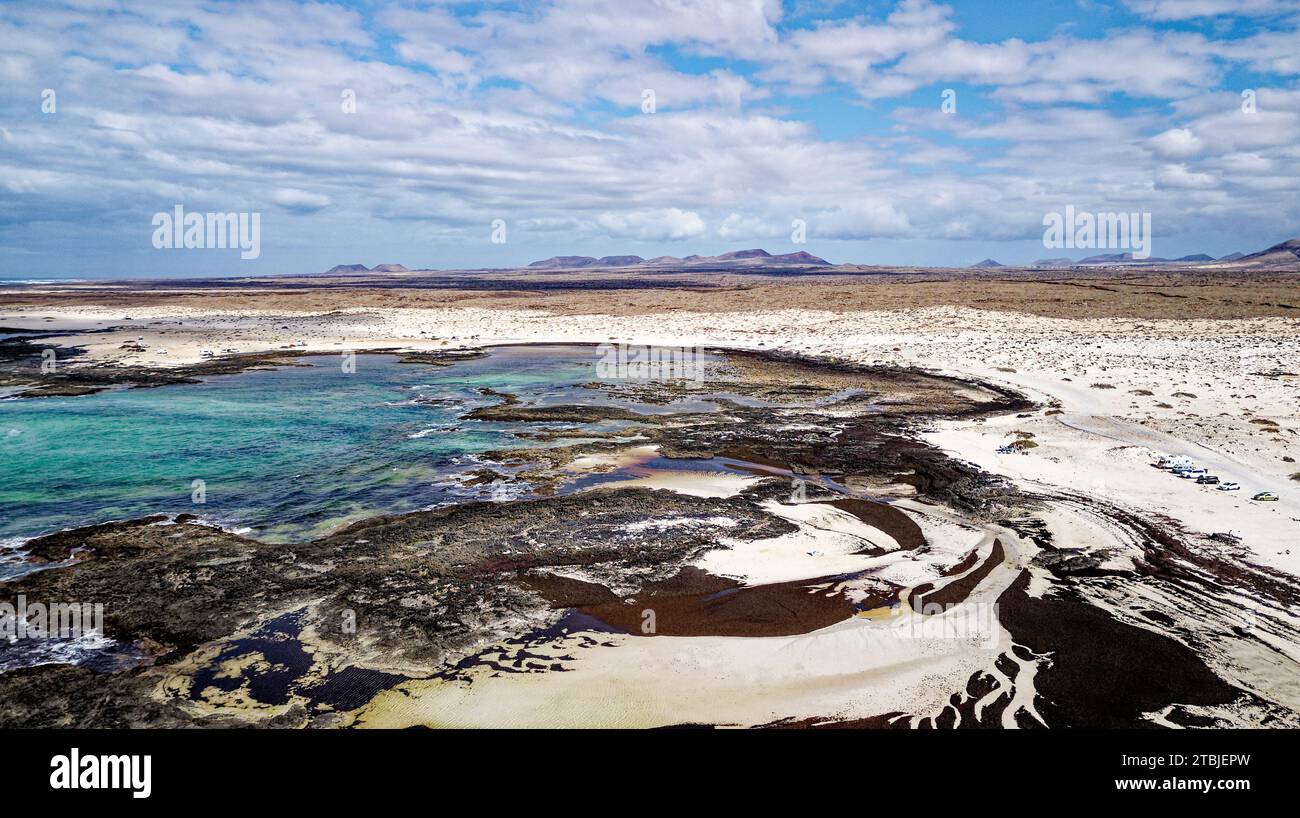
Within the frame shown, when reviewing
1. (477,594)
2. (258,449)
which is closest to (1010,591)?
(477,594)

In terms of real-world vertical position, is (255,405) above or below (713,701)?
above

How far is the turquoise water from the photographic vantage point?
14625 millimetres

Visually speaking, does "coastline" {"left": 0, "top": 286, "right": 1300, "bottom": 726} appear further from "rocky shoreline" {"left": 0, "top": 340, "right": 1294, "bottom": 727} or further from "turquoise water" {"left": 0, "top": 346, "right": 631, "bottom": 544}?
"turquoise water" {"left": 0, "top": 346, "right": 631, "bottom": 544}

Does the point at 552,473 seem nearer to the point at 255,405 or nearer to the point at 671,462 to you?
the point at 671,462

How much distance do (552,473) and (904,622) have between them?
9489 millimetres

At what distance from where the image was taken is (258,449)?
63.9ft

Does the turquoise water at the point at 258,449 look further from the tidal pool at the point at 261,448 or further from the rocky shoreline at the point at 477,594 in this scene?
the rocky shoreline at the point at 477,594

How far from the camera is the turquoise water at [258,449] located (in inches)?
576

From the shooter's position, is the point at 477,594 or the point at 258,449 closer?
the point at 477,594

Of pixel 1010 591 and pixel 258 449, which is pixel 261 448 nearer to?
pixel 258 449

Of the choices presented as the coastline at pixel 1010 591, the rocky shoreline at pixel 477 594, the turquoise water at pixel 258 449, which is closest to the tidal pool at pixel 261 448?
the turquoise water at pixel 258 449

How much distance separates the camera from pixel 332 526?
1362cm

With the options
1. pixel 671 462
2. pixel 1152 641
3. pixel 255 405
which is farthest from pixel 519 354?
pixel 1152 641
